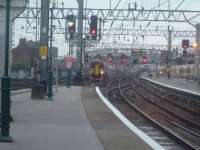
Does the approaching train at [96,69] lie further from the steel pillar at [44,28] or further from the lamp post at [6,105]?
the lamp post at [6,105]

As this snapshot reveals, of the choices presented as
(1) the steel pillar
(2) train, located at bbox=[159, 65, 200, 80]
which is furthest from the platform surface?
(2) train, located at bbox=[159, 65, 200, 80]

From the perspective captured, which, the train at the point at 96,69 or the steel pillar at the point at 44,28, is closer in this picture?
the steel pillar at the point at 44,28

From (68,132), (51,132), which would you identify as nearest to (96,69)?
(68,132)

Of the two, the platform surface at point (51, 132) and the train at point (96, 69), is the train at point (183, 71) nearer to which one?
the train at point (96, 69)

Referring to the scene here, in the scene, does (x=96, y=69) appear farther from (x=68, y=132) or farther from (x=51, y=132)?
(x=51, y=132)

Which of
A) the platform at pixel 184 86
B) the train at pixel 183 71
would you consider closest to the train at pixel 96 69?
the platform at pixel 184 86

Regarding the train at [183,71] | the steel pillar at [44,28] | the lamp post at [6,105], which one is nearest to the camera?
the lamp post at [6,105]

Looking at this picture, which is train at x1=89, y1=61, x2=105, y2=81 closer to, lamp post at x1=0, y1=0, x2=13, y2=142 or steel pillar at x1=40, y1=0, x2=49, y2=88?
steel pillar at x1=40, y1=0, x2=49, y2=88

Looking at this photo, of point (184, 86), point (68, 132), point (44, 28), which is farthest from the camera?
point (184, 86)

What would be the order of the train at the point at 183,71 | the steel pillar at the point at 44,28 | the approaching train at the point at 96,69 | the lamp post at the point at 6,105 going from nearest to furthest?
the lamp post at the point at 6,105, the steel pillar at the point at 44,28, the approaching train at the point at 96,69, the train at the point at 183,71

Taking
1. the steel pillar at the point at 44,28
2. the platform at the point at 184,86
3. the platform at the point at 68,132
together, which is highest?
the steel pillar at the point at 44,28

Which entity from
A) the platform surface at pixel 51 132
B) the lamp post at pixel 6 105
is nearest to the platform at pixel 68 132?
the platform surface at pixel 51 132

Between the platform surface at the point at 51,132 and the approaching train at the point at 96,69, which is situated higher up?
the approaching train at the point at 96,69

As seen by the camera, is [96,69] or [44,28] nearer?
[44,28]
